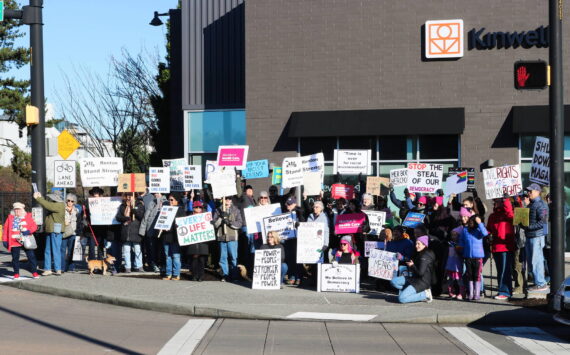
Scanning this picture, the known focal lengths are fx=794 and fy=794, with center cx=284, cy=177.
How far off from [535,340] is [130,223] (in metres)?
9.25

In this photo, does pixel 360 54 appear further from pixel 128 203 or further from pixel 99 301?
pixel 99 301

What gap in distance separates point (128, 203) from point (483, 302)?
7887 mm

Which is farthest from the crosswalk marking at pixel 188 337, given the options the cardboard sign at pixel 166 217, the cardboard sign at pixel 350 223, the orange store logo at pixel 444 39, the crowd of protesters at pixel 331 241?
the orange store logo at pixel 444 39

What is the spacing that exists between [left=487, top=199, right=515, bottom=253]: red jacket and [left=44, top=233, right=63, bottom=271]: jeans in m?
8.92

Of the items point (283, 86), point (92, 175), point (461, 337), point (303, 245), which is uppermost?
point (283, 86)

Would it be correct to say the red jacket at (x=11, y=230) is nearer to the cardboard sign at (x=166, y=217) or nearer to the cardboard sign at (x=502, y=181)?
the cardboard sign at (x=166, y=217)

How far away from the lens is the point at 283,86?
75.7 ft

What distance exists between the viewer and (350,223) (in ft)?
50.4

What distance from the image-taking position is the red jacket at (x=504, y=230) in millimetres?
13891

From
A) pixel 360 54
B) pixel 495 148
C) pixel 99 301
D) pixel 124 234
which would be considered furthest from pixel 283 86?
pixel 99 301

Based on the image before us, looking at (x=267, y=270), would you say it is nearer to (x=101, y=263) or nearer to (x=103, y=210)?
(x=101, y=263)

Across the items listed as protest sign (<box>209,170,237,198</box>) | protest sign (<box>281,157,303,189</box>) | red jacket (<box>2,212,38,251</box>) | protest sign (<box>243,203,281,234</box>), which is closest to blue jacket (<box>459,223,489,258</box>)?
protest sign (<box>243,203,281,234</box>)

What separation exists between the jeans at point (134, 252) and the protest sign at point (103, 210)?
611 mm

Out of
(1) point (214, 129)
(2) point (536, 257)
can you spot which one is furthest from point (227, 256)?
(1) point (214, 129)
